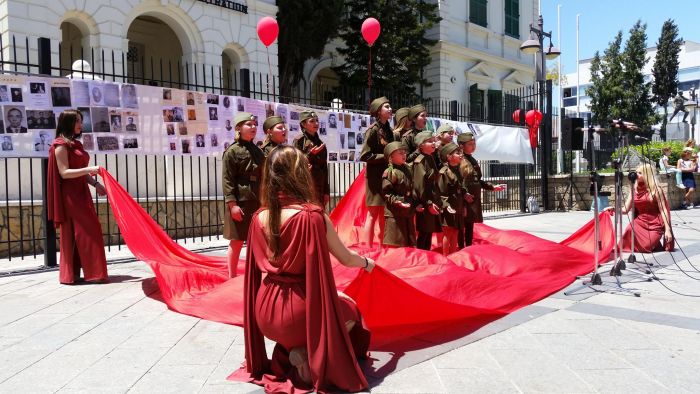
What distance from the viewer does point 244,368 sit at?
345 cm

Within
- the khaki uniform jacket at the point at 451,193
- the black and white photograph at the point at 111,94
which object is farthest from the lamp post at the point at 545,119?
the black and white photograph at the point at 111,94

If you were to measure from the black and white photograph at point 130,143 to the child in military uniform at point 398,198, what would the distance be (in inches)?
145

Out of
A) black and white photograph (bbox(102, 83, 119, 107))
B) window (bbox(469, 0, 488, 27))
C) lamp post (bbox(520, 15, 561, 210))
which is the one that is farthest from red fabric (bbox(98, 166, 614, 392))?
window (bbox(469, 0, 488, 27))

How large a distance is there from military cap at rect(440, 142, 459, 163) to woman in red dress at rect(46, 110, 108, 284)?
409 cm

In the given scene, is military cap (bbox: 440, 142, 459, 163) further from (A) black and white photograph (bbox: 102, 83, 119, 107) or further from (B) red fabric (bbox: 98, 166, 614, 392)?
(A) black and white photograph (bbox: 102, 83, 119, 107)

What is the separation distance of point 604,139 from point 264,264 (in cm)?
454

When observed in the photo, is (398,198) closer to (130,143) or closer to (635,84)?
(130,143)

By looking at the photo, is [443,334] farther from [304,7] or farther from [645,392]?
Result: [304,7]

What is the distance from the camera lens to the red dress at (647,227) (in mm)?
7992

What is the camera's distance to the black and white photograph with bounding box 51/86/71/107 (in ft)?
23.1

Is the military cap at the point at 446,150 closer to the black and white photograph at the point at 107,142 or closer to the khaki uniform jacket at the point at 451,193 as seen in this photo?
the khaki uniform jacket at the point at 451,193

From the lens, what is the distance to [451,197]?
7.03 meters

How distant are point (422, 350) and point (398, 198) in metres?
2.66

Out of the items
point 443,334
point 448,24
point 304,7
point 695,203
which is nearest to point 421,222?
point 443,334
